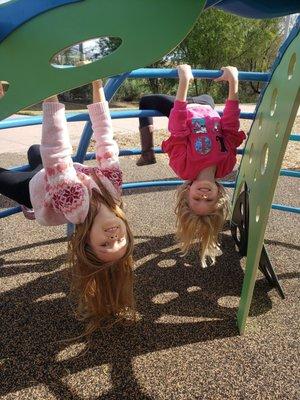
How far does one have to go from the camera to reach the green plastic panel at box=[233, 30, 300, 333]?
6.35ft

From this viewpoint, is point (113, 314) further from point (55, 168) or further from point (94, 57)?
point (94, 57)

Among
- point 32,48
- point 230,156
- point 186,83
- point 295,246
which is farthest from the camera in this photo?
point 295,246

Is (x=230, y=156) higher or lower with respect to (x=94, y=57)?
lower

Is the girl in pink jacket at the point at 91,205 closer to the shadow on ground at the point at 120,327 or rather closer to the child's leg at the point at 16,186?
the child's leg at the point at 16,186

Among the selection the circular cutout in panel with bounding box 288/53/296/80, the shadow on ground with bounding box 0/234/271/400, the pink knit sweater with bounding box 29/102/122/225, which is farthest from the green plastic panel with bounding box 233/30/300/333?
the pink knit sweater with bounding box 29/102/122/225

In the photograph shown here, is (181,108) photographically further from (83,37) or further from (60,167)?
(83,37)

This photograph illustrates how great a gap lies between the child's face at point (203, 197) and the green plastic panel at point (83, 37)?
1198 mm

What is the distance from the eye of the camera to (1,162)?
6.08 m

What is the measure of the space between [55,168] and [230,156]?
1.09m

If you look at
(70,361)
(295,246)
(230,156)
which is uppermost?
(230,156)

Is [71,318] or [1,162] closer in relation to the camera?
[71,318]

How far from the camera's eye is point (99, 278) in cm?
216

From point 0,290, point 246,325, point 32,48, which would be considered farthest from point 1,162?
point 32,48

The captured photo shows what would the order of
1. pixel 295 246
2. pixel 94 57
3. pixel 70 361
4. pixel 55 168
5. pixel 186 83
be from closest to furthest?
pixel 94 57, pixel 55 168, pixel 70 361, pixel 186 83, pixel 295 246
